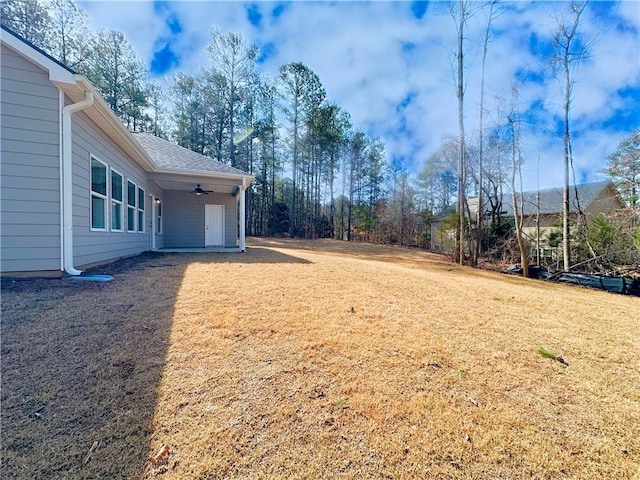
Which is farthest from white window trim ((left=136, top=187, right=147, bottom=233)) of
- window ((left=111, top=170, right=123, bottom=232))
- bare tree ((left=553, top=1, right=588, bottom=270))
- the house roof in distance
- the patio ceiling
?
the house roof in distance

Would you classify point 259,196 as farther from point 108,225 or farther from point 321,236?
point 108,225

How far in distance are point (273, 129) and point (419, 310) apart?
72.6 ft

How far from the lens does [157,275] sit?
4750mm

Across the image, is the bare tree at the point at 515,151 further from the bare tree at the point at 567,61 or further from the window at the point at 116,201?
the window at the point at 116,201

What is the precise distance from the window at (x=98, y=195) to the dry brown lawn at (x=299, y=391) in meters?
→ 2.05

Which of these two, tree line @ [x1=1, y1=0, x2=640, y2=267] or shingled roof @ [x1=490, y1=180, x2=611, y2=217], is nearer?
tree line @ [x1=1, y1=0, x2=640, y2=267]

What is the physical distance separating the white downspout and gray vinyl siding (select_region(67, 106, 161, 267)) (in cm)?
25

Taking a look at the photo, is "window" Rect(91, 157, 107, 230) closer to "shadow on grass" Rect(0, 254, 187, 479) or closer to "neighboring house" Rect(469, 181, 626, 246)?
"shadow on grass" Rect(0, 254, 187, 479)

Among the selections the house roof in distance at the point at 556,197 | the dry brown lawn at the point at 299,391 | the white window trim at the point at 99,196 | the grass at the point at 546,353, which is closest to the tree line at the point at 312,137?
the house roof in distance at the point at 556,197

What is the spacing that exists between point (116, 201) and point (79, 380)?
569 centimetres

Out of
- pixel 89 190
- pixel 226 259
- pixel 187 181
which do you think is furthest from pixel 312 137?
pixel 89 190

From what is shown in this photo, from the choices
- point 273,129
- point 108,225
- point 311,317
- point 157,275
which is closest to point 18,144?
point 108,225

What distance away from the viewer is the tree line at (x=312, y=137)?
11.4 meters

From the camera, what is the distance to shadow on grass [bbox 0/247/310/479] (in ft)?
4.44
